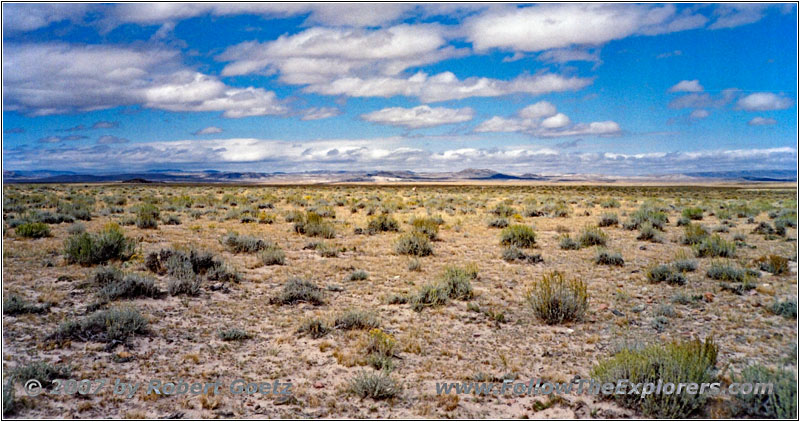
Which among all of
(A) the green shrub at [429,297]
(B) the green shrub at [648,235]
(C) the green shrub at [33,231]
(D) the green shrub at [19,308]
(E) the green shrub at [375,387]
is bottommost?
(E) the green shrub at [375,387]

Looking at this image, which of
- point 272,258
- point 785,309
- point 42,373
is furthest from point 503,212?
point 42,373

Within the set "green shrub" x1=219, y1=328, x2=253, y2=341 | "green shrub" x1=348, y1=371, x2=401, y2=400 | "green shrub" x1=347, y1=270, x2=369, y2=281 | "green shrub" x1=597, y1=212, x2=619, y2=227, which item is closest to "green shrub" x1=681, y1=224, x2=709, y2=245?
"green shrub" x1=597, y1=212, x2=619, y2=227

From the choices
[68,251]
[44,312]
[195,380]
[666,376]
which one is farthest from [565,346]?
[68,251]

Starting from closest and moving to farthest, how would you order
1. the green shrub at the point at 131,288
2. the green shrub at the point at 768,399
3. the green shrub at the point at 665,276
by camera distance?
the green shrub at the point at 768,399 → the green shrub at the point at 131,288 → the green shrub at the point at 665,276

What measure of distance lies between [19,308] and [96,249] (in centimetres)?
435

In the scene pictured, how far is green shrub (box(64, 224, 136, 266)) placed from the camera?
11867 millimetres

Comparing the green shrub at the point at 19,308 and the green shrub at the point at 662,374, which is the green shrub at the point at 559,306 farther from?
the green shrub at the point at 19,308

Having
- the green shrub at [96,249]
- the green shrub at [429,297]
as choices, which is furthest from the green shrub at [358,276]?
the green shrub at [96,249]

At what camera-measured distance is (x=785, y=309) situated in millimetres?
8547

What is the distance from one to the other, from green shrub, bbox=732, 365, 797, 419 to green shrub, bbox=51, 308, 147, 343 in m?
7.93

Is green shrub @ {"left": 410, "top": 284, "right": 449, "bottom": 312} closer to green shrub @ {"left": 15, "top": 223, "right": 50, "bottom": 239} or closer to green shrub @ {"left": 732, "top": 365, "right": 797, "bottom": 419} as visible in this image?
green shrub @ {"left": 732, "top": 365, "right": 797, "bottom": 419}

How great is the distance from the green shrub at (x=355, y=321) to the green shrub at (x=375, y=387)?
2200 millimetres

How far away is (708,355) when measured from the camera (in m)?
5.80

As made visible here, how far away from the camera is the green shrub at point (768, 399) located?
186 inches
